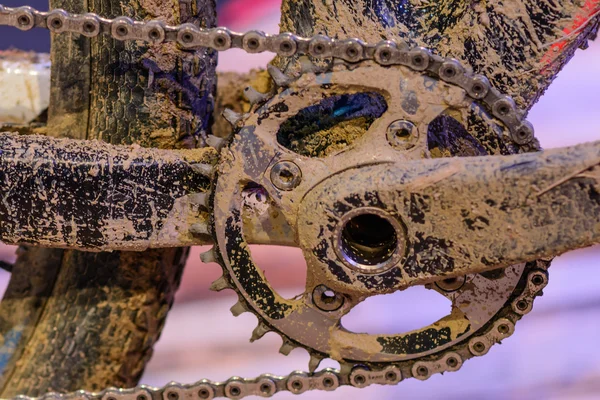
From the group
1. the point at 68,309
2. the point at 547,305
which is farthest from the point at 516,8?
the point at 547,305

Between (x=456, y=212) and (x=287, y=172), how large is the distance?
0.57ft

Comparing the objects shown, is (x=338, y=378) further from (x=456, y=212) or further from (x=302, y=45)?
(x=302, y=45)

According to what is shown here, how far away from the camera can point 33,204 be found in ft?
2.42

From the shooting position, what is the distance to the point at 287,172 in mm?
702

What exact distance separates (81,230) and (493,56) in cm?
48

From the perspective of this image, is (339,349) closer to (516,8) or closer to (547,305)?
(516,8)

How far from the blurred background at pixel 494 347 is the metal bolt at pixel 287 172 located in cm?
74

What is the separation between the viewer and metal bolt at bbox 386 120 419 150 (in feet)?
2.27

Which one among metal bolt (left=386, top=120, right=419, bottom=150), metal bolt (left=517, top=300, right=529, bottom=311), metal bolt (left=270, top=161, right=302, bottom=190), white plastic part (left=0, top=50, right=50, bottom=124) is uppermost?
white plastic part (left=0, top=50, right=50, bottom=124)

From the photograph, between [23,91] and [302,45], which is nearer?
[302,45]

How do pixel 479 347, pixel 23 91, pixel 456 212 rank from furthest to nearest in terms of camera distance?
pixel 23 91 → pixel 479 347 → pixel 456 212

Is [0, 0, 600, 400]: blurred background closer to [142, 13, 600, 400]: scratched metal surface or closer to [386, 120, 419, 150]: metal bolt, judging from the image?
[142, 13, 600, 400]: scratched metal surface

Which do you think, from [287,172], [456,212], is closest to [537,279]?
[456,212]

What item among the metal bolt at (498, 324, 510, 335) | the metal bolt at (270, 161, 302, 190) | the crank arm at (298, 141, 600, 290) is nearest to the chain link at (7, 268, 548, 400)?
the metal bolt at (498, 324, 510, 335)
